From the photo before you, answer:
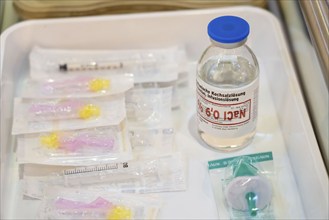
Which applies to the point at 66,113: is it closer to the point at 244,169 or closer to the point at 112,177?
the point at 112,177

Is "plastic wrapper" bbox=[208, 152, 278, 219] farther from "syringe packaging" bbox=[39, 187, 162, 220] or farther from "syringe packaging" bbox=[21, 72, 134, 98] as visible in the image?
"syringe packaging" bbox=[21, 72, 134, 98]

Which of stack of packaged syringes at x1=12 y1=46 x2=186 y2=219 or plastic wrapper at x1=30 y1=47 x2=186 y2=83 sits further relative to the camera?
plastic wrapper at x1=30 y1=47 x2=186 y2=83

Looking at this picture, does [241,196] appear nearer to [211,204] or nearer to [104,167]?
[211,204]

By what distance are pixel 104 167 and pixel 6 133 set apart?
0.51 feet

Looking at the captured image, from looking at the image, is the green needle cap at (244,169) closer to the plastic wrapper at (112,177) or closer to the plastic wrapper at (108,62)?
the plastic wrapper at (112,177)

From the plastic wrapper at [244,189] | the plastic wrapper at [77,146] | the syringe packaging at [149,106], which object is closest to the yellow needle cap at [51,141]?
the plastic wrapper at [77,146]

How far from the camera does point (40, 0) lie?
0.86 meters

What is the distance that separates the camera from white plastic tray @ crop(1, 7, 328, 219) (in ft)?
2.16

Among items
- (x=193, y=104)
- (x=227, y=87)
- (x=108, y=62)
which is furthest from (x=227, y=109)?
(x=108, y=62)

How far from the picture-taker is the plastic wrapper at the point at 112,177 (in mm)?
681

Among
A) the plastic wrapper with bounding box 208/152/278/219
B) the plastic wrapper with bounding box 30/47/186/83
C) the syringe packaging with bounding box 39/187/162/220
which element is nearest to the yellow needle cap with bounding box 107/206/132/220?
the syringe packaging with bounding box 39/187/162/220

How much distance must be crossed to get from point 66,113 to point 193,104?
19 cm

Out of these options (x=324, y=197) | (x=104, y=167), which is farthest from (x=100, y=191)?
(x=324, y=197)

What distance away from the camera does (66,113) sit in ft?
2.41
